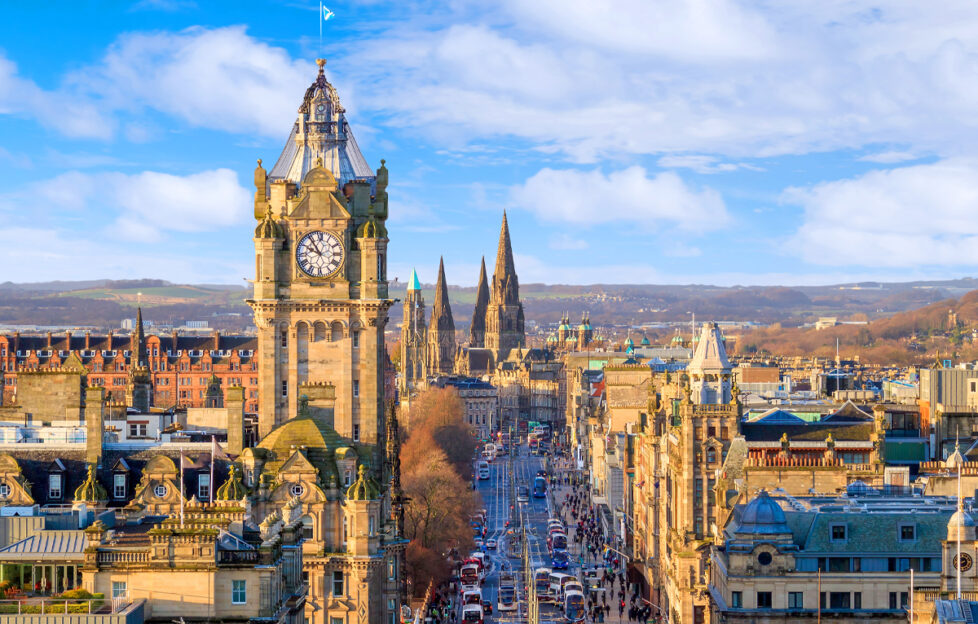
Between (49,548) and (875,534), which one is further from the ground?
(49,548)

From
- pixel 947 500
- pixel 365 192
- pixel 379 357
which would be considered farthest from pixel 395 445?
pixel 947 500

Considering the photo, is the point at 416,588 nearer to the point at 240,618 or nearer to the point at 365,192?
the point at 365,192

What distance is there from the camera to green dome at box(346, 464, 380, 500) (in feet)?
306

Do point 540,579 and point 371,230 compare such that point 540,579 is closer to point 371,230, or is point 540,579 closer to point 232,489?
point 371,230

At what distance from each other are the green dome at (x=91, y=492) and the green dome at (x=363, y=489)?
44.2ft

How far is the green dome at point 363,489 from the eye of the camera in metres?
93.1

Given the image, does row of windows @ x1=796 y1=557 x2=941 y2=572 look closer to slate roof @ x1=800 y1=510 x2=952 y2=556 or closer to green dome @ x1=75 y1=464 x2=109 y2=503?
slate roof @ x1=800 y1=510 x2=952 y2=556

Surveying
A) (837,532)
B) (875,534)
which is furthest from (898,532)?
(837,532)

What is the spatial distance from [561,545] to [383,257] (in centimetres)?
6392

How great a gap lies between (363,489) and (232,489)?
7.86 meters

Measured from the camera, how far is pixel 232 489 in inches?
3514

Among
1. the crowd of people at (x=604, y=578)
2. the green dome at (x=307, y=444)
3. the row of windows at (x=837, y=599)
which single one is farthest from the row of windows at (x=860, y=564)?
the crowd of people at (x=604, y=578)

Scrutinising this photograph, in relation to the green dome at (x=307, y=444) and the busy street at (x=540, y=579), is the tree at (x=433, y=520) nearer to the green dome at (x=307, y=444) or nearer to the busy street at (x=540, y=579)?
the busy street at (x=540, y=579)

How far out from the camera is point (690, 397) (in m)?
120
